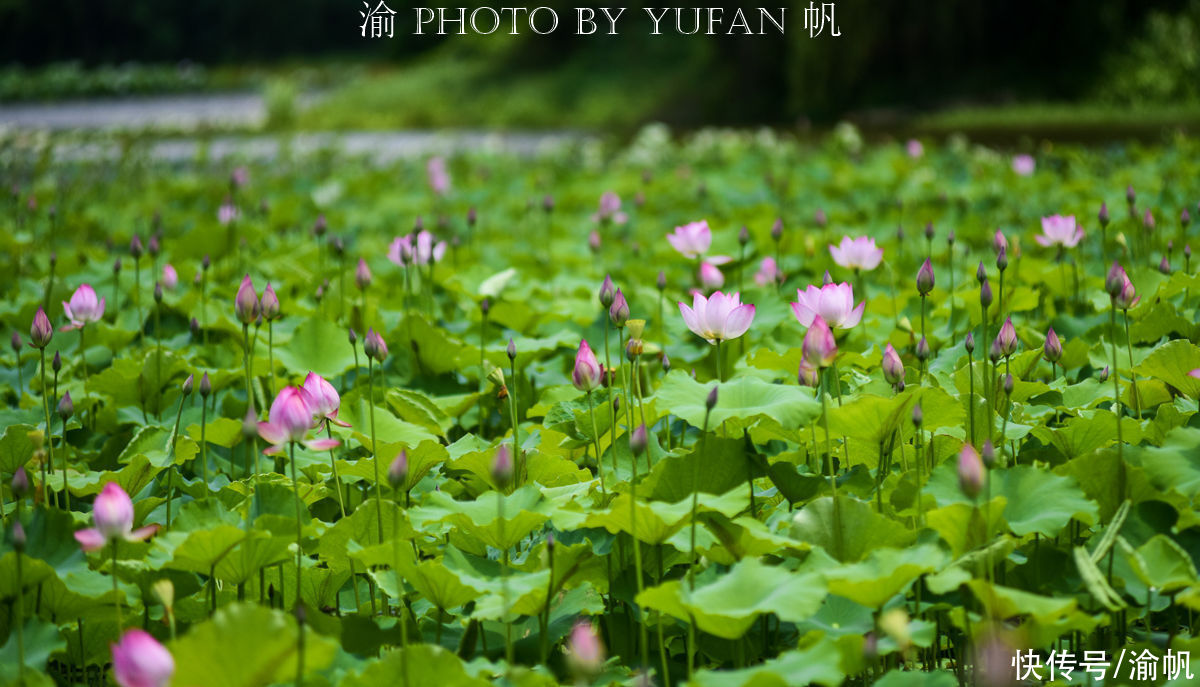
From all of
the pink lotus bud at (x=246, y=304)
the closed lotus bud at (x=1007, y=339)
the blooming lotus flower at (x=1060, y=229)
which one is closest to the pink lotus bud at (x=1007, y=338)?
the closed lotus bud at (x=1007, y=339)

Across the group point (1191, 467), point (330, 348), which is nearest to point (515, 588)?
point (1191, 467)

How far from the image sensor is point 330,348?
6.35ft

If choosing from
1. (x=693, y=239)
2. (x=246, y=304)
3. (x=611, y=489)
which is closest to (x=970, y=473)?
(x=611, y=489)

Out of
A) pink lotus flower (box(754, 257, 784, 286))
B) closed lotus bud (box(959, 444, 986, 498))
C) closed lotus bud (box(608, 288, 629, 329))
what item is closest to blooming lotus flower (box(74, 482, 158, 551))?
closed lotus bud (box(608, 288, 629, 329))

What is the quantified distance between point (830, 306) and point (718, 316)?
15 cm

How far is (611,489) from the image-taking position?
138 cm

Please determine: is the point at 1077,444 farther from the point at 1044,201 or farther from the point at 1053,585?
the point at 1044,201

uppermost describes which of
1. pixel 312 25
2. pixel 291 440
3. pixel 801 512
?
pixel 312 25

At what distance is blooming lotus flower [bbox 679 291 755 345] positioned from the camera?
1408mm

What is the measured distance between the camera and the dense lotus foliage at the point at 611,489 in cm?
105

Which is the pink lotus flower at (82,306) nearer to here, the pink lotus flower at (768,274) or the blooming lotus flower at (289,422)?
the blooming lotus flower at (289,422)

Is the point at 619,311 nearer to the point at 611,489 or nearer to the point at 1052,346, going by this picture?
the point at 611,489

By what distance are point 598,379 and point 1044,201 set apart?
10.6 ft

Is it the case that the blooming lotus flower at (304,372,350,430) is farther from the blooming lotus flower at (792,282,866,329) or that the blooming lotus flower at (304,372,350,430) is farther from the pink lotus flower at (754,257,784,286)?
the pink lotus flower at (754,257,784,286)
